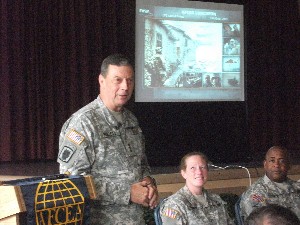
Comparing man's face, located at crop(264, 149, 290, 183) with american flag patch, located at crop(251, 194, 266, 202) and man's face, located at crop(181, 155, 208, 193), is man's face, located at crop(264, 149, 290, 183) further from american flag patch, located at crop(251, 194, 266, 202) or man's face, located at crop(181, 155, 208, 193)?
man's face, located at crop(181, 155, 208, 193)

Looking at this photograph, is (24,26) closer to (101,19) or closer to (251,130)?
(101,19)

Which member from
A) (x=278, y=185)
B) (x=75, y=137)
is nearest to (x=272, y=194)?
(x=278, y=185)

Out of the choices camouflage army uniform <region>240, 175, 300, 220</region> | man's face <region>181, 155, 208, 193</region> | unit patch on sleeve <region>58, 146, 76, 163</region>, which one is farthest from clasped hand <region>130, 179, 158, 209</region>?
camouflage army uniform <region>240, 175, 300, 220</region>

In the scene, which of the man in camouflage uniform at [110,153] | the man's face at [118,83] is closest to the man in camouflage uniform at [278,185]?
the man in camouflage uniform at [110,153]

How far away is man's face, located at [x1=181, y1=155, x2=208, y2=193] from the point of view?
284cm

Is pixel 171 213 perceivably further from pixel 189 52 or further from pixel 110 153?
pixel 189 52

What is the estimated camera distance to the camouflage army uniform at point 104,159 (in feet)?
6.81

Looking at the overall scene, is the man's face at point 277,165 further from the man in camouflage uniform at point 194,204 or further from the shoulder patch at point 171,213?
the shoulder patch at point 171,213

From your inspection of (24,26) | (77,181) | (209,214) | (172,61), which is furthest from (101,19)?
(77,181)

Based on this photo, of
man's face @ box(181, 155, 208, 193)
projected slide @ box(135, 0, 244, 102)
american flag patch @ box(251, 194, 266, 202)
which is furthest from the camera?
projected slide @ box(135, 0, 244, 102)

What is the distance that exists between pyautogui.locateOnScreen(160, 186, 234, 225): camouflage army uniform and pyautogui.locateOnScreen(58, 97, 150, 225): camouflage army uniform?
1.53 feet

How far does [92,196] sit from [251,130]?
571 centimetres

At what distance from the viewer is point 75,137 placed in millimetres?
2084

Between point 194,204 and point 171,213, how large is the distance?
0.52 ft
